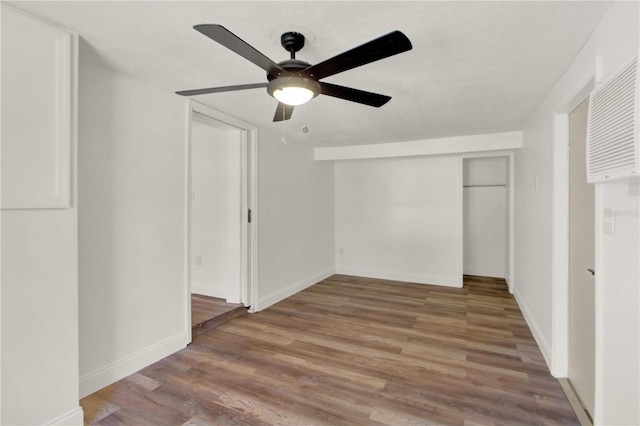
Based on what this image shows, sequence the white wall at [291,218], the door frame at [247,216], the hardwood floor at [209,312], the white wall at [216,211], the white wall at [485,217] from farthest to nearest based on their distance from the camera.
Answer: the white wall at [485,217] → the white wall at [291,218] → the white wall at [216,211] → the door frame at [247,216] → the hardwood floor at [209,312]

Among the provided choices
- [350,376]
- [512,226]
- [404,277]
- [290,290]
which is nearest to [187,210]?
[350,376]

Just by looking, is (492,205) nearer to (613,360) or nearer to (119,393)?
(613,360)

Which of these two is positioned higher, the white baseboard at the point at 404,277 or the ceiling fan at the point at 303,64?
the ceiling fan at the point at 303,64

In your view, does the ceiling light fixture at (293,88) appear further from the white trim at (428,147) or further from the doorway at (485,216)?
the doorway at (485,216)

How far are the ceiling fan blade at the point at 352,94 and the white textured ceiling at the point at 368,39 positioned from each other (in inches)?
10.8

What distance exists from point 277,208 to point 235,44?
301 cm

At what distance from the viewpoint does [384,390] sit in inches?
87.2

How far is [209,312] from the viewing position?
140 inches

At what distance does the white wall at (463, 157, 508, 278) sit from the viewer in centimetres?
547

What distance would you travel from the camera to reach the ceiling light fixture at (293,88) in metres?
1.58

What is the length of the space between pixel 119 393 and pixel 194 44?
7.81 ft

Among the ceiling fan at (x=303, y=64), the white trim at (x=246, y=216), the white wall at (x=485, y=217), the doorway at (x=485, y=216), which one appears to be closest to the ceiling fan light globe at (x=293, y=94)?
the ceiling fan at (x=303, y=64)

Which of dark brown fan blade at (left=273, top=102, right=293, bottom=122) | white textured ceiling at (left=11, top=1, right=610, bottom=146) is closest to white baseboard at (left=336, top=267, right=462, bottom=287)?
white textured ceiling at (left=11, top=1, right=610, bottom=146)

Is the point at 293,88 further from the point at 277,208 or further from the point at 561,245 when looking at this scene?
the point at 277,208
